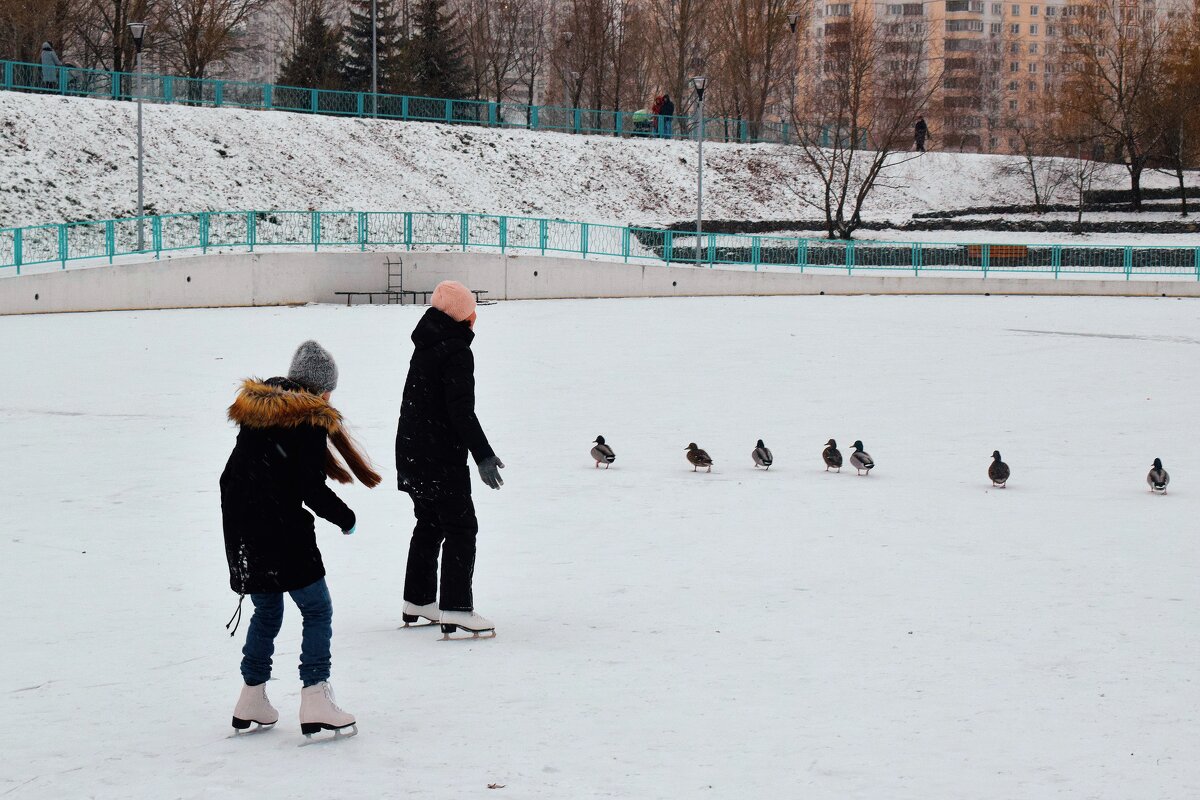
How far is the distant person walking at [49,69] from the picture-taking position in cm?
3641

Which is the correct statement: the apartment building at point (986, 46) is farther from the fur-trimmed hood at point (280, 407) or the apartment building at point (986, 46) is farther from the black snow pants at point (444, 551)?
the fur-trimmed hood at point (280, 407)

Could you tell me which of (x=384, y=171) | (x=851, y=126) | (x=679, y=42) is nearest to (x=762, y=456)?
(x=384, y=171)

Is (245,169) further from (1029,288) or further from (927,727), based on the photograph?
(927,727)

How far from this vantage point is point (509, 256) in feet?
106

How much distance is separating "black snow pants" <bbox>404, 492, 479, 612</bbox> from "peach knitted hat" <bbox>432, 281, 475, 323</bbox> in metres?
0.81

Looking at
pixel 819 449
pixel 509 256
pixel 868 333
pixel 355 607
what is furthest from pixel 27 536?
pixel 509 256

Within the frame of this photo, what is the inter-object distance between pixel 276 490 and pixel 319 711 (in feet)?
2.63

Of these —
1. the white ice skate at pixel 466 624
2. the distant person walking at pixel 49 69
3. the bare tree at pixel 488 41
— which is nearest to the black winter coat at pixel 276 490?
the white ice skate at pixel 466 624

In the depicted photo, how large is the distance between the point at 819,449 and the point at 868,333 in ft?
38.3

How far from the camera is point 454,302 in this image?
6043 mm

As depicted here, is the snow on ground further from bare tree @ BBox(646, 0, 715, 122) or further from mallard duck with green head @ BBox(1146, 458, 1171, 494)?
bare tree @ BBox(646, 0, 715, 122)

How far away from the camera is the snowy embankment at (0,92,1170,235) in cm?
3385

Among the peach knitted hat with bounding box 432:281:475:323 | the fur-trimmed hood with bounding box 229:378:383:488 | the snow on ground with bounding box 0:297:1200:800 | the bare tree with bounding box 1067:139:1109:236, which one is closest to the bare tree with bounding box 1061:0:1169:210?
the bare tree with bounding box 1067:139:1109:236

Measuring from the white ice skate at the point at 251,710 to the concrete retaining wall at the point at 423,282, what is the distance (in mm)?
22500
